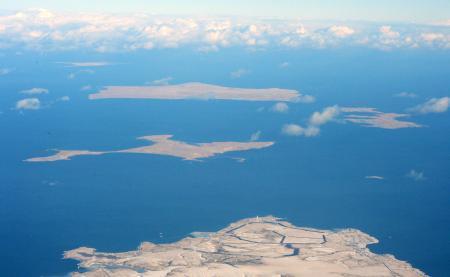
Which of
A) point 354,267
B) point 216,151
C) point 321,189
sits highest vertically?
point 216,151

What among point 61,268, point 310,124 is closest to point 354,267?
point 61,268

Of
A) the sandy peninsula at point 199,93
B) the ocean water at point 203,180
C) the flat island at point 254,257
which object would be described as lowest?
the flat island at point 254,257

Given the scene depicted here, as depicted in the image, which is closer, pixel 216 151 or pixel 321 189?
pixel 321 189

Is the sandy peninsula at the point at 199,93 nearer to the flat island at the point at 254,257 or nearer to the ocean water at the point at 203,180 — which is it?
the ocean water at the point at 203,180

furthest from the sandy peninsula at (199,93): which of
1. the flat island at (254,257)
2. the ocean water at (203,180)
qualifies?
the flat island at (254,257)

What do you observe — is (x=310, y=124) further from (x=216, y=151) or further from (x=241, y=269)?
(x=241, y=269)

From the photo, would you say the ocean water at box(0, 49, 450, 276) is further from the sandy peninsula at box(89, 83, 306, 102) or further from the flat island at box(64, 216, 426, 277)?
the sandy peninsula at box(89, 83, 306, 102)

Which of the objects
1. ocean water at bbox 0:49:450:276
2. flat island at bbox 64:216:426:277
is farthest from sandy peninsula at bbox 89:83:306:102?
flat island at bbox 64:216:426:277
